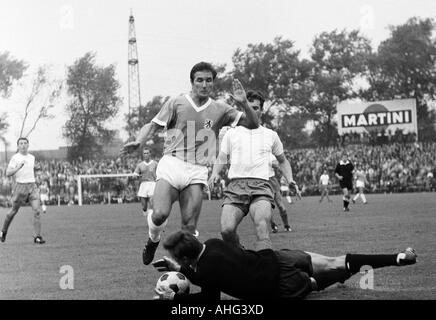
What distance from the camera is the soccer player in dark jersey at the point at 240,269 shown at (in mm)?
6672

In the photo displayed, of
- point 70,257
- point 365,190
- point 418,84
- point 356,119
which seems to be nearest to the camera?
point 70,257

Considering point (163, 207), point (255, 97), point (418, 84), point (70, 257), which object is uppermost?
point (418, 84)

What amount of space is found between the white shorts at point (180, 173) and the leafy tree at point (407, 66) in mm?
36335

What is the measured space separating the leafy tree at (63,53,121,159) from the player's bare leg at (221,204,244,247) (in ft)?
118

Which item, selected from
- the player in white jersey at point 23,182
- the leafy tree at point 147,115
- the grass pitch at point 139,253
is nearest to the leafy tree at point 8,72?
the leafy tree at point 147,115

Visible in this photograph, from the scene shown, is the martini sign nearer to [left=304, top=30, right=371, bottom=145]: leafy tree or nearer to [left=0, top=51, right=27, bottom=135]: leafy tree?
[left=304, top=30, right=371, bottom=145]: leafy tree

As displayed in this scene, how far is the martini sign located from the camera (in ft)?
173

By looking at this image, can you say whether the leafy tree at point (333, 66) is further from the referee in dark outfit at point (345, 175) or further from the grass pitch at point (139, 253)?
the grass pitch at point (139, 253)

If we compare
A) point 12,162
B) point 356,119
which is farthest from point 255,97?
point 356,119

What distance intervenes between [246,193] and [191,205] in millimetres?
669

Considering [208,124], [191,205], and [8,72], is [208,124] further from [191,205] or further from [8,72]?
[8,72]

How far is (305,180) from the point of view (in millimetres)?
45938
